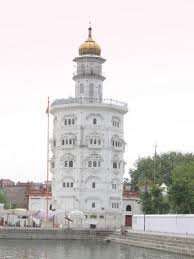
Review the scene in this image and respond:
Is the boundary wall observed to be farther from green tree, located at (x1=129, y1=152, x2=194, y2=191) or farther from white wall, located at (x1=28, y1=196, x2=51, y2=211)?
green tree, located at (x1=129, y1=152, x2=194, y2=191)

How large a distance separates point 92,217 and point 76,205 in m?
2.83

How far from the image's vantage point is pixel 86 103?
95562 millimetres

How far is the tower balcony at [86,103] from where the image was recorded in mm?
95688

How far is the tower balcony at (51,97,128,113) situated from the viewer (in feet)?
314

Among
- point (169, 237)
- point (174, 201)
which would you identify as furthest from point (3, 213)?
point (169, 237)

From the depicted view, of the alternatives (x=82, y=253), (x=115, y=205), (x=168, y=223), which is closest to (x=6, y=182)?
(x=115, y=205)

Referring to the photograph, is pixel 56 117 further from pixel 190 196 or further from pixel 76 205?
pixel 190 196

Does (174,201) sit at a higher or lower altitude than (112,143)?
lower

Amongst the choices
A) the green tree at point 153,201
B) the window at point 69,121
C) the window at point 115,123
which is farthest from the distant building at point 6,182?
the green tree at point 153,201

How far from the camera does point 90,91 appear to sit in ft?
322

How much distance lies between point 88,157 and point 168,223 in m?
28.6

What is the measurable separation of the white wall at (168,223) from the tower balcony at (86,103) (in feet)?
67.8

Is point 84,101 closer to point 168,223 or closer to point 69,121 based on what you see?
point 69,121

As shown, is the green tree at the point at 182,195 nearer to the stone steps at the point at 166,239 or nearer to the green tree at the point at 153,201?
the green tree at the point at 153,201
